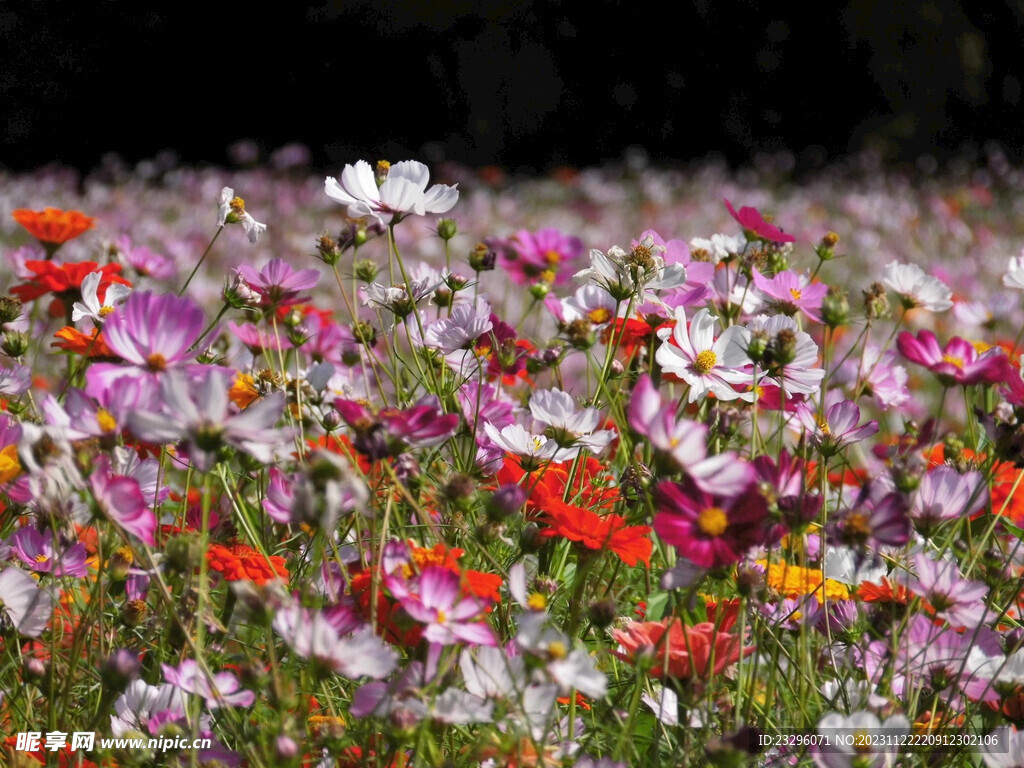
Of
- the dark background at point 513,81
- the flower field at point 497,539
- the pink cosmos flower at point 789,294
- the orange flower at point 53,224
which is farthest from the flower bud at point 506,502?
the dark background at point 513,81

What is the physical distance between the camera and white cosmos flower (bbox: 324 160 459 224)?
802 millimetres

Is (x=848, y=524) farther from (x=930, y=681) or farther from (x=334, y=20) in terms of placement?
(x=334, y=20)

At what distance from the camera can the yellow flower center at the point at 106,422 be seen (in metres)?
0.53

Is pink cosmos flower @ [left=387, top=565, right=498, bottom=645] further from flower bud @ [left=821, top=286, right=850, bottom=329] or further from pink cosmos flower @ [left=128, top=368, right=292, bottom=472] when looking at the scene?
flower bud @ [left=821, top=286, right=850, bottom=329]

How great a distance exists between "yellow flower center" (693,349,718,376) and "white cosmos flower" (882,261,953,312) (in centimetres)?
24

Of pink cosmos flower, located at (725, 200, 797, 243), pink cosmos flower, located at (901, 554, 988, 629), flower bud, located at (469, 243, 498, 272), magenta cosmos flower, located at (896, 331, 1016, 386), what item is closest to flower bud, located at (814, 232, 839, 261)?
pink cosmos flower, located at (725, 200, 797, 243)

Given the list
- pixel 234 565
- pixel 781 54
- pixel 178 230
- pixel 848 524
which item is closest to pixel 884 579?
pixel 848 524

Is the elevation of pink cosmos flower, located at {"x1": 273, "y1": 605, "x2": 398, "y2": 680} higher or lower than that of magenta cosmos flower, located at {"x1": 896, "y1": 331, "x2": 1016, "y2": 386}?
lower

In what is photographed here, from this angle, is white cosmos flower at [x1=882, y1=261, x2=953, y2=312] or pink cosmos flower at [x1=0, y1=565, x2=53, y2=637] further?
white cosmos flower at [x1=882, y1=261, x2=953, y2=312]

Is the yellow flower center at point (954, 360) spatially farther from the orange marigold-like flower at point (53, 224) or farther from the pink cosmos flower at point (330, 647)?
the orange marigold-like flower at point (53, 224)

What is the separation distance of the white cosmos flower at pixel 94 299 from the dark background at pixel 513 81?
6.67m

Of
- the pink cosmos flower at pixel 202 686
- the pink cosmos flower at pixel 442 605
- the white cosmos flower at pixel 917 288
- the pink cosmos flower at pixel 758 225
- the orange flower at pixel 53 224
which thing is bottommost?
the pink cosmos flower at pixel 202 686

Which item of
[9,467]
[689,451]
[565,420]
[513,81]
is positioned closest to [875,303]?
[565,420]

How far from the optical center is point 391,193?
2.65 feet
